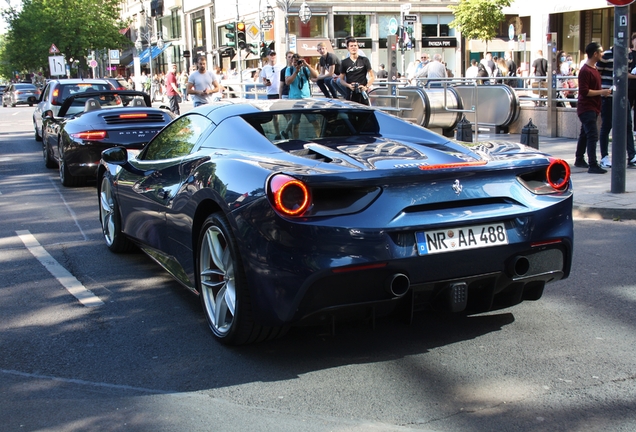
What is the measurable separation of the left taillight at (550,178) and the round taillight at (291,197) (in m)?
1.29

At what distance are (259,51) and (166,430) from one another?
2905 centimetres

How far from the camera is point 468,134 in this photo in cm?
1314

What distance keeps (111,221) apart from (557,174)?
4169mm

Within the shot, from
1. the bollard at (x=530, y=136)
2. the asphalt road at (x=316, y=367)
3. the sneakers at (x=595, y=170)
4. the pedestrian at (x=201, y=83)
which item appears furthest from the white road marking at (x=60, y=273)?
the pedestrian at (x=201, y=83)

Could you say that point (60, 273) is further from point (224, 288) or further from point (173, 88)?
point (173, 88)

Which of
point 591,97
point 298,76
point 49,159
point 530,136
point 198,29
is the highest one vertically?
point 198,29

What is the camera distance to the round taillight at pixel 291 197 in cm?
384

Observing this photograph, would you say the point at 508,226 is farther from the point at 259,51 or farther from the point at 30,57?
the point at 30,57

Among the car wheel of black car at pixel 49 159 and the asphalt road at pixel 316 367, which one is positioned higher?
the car wheel of black car at pixel 49 159

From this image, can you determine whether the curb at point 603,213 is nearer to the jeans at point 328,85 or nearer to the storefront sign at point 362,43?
the jeans at point 328,85

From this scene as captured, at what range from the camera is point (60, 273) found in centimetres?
648

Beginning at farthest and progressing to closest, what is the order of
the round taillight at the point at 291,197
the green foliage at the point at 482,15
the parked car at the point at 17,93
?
the parked car at the point at 17,93, the green foliage at the point at 482,15, the round taillight at the point at 291,197

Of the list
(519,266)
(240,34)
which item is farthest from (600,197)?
(240,34)

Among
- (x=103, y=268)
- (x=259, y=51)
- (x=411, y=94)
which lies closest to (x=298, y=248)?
(x=103, y=268)
